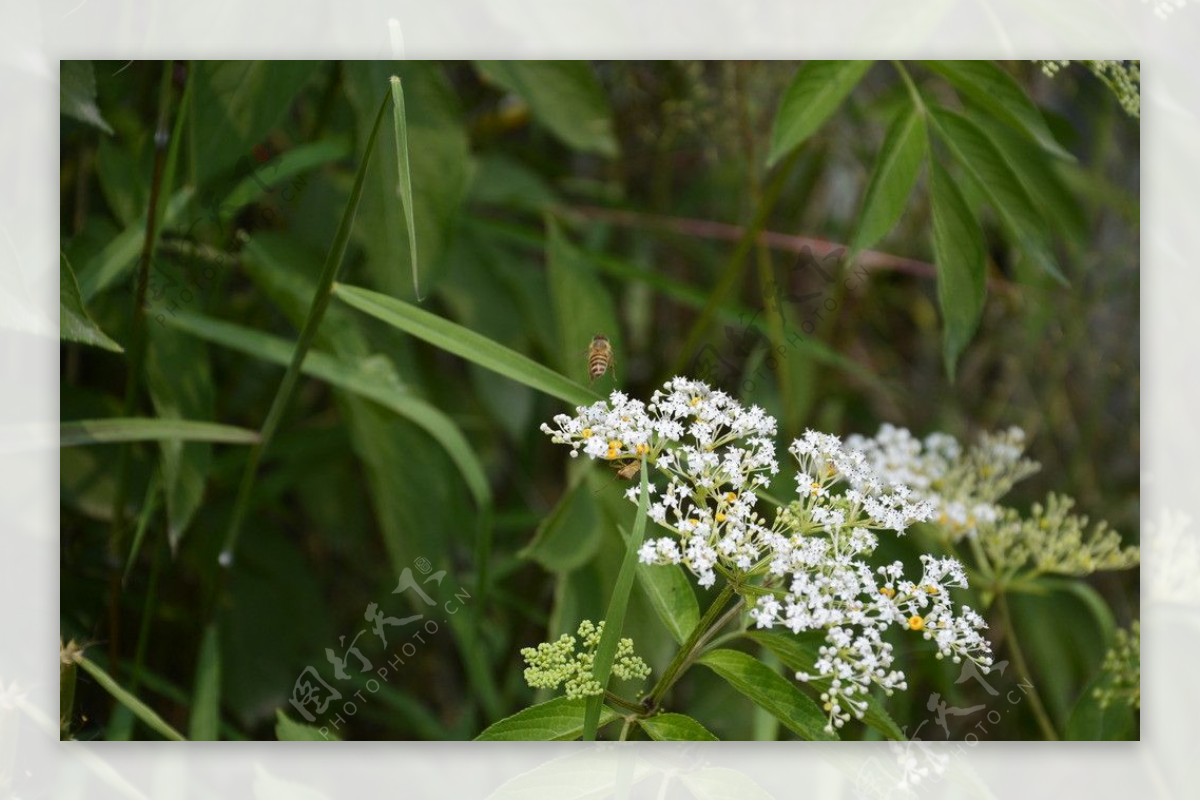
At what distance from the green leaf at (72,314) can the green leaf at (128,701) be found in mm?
276

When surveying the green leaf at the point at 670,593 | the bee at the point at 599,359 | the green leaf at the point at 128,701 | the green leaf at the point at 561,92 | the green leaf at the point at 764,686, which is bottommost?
the green leaf at the point at 128,701

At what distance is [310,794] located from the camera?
2.80ft

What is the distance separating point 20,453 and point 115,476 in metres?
0.10

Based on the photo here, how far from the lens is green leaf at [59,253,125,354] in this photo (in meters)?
0.82

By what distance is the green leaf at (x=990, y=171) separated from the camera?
845mm

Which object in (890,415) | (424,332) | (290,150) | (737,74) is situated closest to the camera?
(424,332)

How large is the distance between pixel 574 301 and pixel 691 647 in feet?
1.43

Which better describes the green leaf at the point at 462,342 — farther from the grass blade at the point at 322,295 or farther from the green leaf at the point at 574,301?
the green leaf at the point at 574,301

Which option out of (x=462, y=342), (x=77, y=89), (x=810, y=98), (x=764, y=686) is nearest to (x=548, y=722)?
(x=764, y=686)

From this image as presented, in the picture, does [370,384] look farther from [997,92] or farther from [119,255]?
[997,92]

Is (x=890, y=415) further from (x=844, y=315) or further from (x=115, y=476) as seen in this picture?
(x=115, y=476)

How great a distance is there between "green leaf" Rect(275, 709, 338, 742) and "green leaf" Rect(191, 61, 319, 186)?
1.63 ft

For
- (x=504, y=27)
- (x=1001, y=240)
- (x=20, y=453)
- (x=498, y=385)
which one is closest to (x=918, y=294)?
(x=1001, y=240)

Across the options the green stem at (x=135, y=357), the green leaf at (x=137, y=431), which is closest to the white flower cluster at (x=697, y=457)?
the green leaf at (x=137, y=431)
